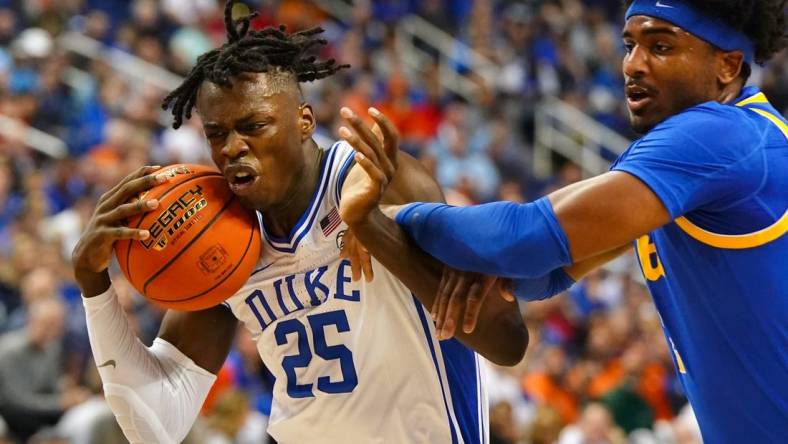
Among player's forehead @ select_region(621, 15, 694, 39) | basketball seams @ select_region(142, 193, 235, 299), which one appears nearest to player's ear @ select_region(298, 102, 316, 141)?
basketball seams @ select_region(142, 193, 235, 299)

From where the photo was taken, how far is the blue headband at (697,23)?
3230 mm

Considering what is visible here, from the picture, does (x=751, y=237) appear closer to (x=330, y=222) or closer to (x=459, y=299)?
(x=459, y=299)

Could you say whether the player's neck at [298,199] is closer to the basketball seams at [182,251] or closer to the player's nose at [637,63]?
the basketball seams at [182,251]

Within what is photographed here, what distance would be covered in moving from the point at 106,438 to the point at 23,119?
4.25m

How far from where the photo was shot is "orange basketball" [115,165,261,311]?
363 cm

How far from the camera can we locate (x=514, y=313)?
3.64 m

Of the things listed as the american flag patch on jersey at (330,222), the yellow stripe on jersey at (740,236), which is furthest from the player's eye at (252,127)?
the yellow stripe on jersey at (740,236)

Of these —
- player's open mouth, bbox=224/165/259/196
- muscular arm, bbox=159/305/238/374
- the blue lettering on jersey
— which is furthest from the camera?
muscular arm, bbox=159/305/238/374

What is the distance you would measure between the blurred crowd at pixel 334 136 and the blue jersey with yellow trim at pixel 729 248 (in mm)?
4199

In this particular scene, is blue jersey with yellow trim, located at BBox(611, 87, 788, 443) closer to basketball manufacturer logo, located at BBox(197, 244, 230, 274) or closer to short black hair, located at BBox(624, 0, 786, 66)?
short black hair, located at BBox(624, 0, 786, 66)

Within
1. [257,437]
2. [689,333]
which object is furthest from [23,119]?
[689,333]

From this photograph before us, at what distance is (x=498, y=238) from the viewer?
3129 mm

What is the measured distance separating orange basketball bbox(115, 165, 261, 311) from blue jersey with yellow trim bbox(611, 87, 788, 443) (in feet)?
4.14

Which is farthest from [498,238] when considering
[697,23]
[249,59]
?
[249,59]
